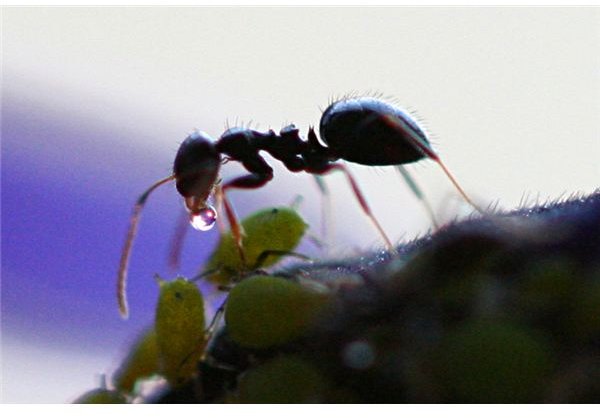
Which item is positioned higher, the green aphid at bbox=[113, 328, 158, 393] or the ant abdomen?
the ant abdomen

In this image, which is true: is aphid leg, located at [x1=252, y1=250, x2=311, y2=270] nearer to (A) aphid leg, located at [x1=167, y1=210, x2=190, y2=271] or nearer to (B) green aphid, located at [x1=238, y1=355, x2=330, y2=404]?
(B) green aphid, located at [x1=238, y1=355, x2=330, y2=404]

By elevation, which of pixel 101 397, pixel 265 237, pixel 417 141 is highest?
pixel 417 141

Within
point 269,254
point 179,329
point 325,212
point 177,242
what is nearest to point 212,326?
point 179,329

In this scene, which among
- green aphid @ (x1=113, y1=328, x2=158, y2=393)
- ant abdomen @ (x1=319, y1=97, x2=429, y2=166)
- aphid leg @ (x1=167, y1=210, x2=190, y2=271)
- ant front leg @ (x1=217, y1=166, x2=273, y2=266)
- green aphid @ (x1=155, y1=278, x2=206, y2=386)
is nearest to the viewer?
green aphid @ (x1=155, y1=278, x2=206, y2=386)

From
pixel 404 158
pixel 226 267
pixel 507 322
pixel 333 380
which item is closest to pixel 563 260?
pixel 507 322

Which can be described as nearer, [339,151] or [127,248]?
[127,248]

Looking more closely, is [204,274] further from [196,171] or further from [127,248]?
[196,171]

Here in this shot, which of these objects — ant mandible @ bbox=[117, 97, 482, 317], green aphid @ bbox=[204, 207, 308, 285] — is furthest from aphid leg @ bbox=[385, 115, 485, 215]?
green aphid @ bbox=[204, 207, 308, 285]

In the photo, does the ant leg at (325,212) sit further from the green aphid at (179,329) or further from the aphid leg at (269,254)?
the green aphid at (179,329)
